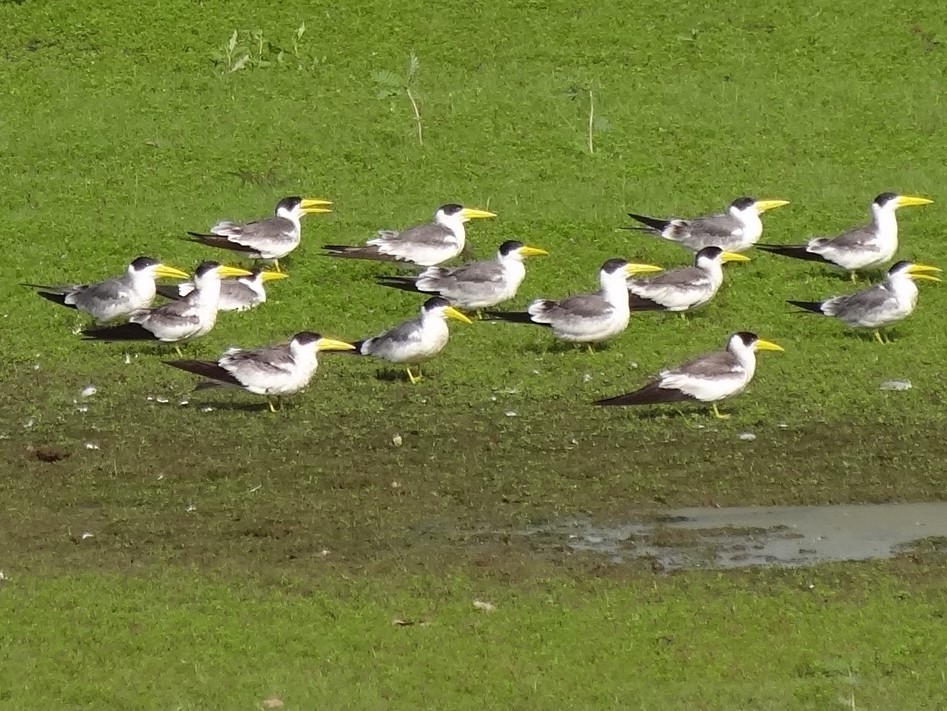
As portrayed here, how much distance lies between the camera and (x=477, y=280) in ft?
50.8

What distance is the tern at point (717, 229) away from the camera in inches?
647

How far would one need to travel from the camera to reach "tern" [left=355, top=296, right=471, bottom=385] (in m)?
13.6

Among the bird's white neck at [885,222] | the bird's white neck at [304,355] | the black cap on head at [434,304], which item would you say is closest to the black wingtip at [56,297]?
the bird's white neck at [304,355]

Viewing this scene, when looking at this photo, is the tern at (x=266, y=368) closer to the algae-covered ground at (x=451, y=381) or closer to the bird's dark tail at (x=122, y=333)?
the algae-covered ground at (x=451, y=381)

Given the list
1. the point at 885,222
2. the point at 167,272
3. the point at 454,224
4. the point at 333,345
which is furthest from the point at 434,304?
the point at 885,222

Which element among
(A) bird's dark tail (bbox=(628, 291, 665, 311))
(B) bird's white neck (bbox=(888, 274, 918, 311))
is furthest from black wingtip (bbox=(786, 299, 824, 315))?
(A) bird's dark tail (bbox=(628, 291, 665, 311))

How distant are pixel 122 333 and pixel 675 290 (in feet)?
14.6

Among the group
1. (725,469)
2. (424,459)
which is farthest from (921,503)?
(424,459)

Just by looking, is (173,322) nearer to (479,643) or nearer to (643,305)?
(643,305)

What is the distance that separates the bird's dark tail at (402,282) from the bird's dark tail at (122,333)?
226 cm

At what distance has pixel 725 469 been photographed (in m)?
11.5

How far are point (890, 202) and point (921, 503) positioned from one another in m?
6.07

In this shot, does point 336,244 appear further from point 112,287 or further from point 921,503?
point 921,503

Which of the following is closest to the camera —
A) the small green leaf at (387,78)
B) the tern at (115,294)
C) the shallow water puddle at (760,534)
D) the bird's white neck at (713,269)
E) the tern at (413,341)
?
the shallow water puddle at (760,534)
